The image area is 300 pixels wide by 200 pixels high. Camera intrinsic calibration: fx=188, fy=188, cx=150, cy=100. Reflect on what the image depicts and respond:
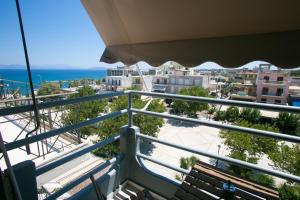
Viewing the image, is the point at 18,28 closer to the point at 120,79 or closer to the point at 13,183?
the point at 13,183

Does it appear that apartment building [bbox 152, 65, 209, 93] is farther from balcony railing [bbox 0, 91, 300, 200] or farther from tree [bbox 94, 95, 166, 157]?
balcony railing [bbox 0, 91, 300, 200]

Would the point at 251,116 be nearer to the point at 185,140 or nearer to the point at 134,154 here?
the point at 185,140

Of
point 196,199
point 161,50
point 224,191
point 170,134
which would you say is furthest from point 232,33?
point 170,134

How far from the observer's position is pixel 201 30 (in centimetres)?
147

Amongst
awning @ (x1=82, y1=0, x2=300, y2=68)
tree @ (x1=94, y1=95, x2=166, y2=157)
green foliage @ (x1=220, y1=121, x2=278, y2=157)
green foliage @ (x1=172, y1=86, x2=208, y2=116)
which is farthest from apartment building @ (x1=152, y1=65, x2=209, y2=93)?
awning @ (x1=82, y1=0, x2=300, y2=68)

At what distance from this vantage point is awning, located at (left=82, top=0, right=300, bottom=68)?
1.17 metres

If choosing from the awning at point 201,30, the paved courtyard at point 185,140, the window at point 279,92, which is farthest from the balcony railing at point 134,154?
the window at point 279,92

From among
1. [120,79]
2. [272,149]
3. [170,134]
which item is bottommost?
[170,134]

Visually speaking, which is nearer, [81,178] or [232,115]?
[81,178]

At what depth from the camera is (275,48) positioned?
119 centimetres

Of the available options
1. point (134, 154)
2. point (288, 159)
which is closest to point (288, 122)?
point (288, 159)

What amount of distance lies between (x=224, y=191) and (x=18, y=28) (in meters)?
1.68

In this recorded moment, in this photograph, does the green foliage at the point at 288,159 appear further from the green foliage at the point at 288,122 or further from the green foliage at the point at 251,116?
the green foliage at the point at 251,116

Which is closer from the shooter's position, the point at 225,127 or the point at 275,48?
the point at 275,48
